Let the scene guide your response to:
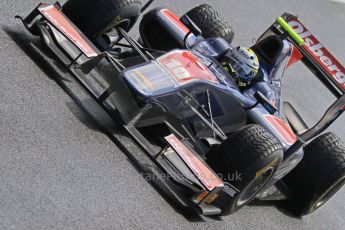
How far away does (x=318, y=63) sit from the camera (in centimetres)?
871

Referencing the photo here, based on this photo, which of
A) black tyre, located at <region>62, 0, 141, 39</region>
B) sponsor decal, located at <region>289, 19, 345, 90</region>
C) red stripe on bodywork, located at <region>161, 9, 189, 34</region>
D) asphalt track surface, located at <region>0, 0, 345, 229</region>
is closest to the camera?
asphalt track surface, located at <region>0, 0, 345, 229</region>

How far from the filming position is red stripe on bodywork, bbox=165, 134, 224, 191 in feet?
23.1

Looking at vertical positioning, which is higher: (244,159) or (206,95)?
(206,95)

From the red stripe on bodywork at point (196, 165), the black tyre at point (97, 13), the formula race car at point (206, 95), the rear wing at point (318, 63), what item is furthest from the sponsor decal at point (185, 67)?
the rear wing at point (318, 63)

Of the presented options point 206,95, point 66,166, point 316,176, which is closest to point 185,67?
point 206,95

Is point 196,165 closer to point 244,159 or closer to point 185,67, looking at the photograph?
point 244,159

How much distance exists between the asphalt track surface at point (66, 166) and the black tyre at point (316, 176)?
225 millimetres

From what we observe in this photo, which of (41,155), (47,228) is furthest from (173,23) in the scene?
(47,228)

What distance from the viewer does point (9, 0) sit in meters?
9.20

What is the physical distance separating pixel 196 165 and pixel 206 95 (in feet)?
3.52

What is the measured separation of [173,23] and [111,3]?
934 mm

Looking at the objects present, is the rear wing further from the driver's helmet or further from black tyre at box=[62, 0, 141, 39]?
black tyre at box=[62, 0, 141, 39]

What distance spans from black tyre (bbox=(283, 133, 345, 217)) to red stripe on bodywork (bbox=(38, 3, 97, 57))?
103 inches

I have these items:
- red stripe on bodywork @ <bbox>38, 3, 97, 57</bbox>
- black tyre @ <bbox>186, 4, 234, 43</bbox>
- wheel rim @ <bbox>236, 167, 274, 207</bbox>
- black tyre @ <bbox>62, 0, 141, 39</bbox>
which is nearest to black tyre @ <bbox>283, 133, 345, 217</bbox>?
wheel rim @ <bbox>236, 167, 274, 207</bbox>
